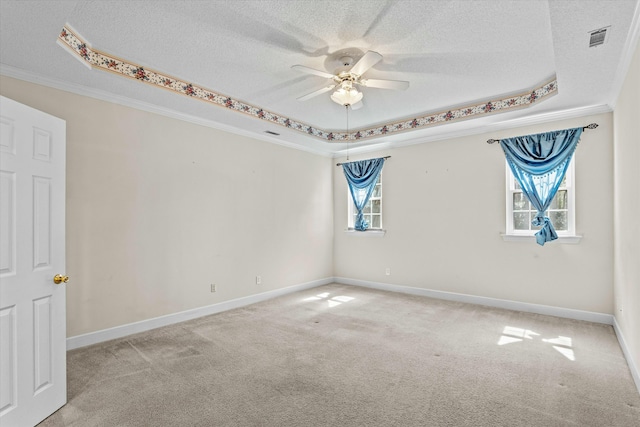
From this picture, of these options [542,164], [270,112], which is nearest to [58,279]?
[270,112]

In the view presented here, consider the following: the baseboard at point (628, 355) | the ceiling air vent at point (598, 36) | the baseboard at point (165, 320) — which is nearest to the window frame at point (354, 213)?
the baseboard at point (165, 320)

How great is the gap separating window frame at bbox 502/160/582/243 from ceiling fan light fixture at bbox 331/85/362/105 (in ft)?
8.86

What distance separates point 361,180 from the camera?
245 inches

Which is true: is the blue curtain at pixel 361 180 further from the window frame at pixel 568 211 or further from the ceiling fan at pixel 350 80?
the ceiling fan at pixel 350 80

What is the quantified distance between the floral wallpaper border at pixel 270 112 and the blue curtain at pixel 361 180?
59cm

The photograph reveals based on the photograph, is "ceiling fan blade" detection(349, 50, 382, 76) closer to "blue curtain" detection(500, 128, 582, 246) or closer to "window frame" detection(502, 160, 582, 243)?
"blue curtain" detection(500, 128, 582, 246)

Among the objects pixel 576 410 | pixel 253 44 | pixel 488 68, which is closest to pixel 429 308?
pixel 576 410

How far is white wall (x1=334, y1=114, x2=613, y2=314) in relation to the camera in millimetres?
4078

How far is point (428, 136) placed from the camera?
5.37 meters

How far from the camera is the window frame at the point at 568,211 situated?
421cm

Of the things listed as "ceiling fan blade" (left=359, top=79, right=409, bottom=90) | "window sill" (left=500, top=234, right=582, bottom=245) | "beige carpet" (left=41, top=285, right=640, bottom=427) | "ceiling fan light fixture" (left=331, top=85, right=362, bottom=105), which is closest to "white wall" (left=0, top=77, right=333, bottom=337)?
"beige carpet" (left=41, top=285, right=640, bottom=427)

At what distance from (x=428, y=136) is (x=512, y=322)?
3.01 m

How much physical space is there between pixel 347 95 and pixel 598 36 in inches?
80.2

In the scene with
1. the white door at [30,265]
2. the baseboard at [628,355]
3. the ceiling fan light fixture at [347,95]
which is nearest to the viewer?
the white door at [30,265]
